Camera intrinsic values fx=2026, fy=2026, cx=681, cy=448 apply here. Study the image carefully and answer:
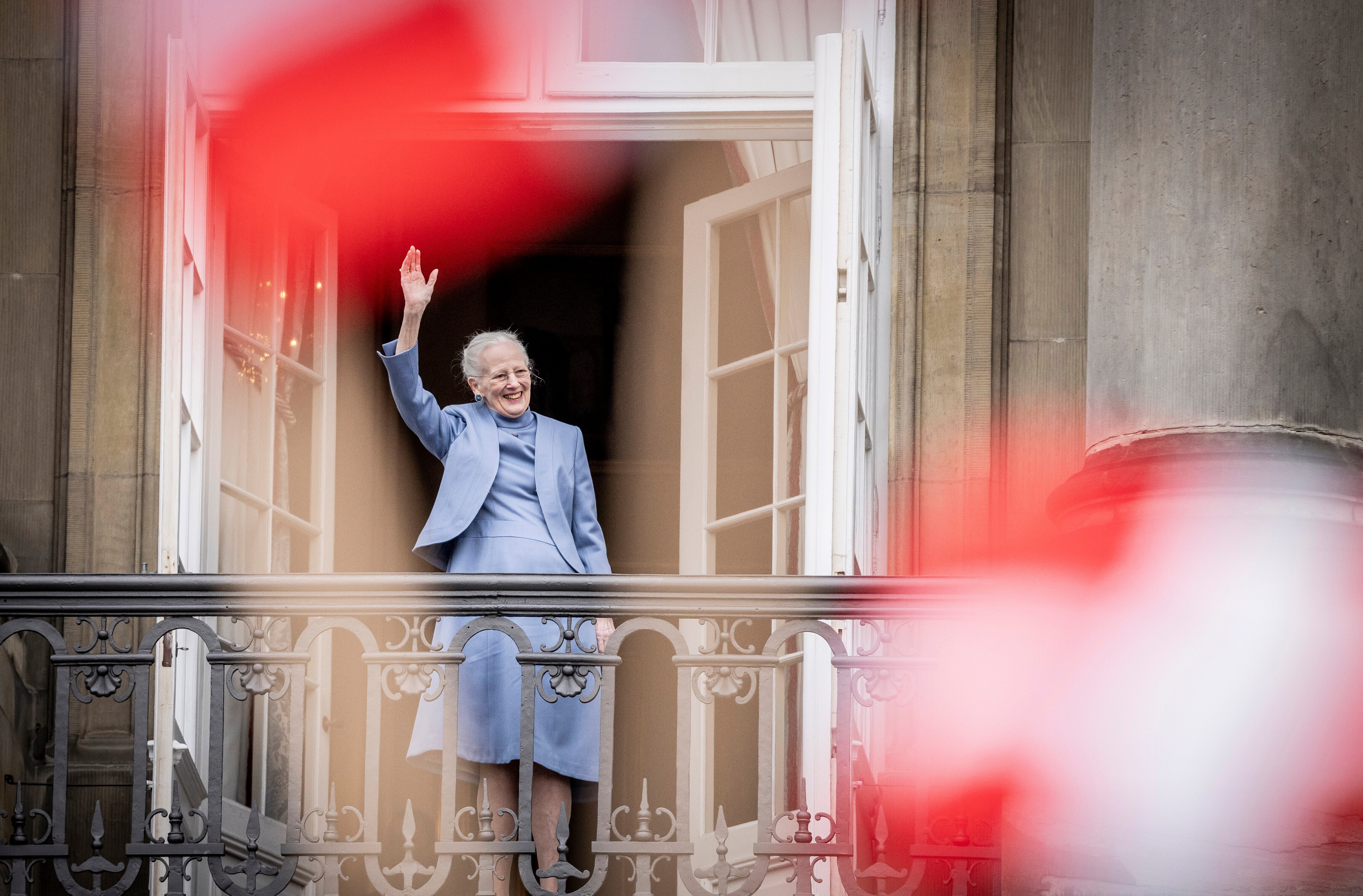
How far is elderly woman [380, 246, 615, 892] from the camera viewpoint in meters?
5.24

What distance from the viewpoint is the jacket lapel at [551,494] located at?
5.51 m

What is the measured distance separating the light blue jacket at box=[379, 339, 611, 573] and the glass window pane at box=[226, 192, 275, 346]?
110 cm

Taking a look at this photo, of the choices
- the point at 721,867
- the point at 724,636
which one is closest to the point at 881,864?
the point at 721,867

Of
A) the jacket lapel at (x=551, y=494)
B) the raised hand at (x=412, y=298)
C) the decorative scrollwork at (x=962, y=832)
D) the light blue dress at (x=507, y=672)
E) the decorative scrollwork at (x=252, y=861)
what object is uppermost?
the raised hand at (x=412, y=298)

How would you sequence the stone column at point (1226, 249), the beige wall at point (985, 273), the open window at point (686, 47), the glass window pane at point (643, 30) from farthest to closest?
the glass window pane at point (643, 30) → the open window at point (686, 47) → the beige wall at point (985, 273) → the stone column at point (1226, 249)

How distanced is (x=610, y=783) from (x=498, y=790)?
83cm

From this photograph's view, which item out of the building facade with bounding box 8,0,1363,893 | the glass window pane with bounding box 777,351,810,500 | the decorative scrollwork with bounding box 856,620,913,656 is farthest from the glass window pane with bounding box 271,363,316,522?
the decorative scrollwork with bounding box 856,620,913,656

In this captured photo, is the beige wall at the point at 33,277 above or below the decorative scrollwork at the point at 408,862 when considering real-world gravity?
above

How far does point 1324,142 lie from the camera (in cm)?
427

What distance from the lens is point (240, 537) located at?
249 inches

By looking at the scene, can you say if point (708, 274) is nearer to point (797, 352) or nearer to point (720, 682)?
point (797, 352)

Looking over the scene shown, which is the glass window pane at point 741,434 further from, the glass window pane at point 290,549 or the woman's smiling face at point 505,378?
the glass window pane at point 290,549

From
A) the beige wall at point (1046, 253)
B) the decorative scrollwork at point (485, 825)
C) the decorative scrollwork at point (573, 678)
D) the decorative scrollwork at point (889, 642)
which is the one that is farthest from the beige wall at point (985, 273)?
the decorative scrollwork at point (485, 825)

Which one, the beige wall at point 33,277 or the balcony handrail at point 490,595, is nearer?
the balcony handrail at point 490,595
